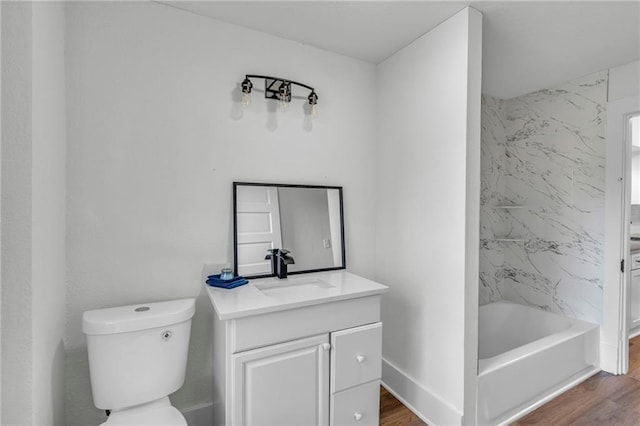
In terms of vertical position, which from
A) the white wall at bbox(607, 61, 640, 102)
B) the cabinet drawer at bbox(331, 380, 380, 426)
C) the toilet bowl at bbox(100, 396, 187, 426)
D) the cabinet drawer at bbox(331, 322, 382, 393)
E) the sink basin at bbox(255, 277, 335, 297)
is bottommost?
the cabinet drawer at bbox(331, 380, 380, 426)

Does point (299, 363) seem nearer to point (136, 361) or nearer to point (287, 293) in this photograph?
point (287, 293)

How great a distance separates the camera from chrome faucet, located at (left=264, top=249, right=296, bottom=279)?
6.32 feet

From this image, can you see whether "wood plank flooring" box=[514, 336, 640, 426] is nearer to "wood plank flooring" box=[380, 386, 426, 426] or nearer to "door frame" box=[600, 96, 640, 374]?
"door frame" box=[600, 96, 640, 374]

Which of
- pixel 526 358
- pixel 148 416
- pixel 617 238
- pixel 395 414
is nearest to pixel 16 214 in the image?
pixel 148 416

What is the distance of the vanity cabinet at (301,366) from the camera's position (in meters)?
1.39

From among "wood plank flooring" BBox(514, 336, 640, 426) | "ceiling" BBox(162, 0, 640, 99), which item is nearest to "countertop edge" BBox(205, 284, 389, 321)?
"wood plank flooring" BBox(514, 336, 640, 426)

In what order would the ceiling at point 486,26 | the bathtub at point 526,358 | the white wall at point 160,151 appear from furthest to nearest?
the bathtub at point 526,358
the ceiling at point 486,26
the white wall at point 160,151

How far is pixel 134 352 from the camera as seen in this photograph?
53.5 inches

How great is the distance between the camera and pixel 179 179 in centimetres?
176

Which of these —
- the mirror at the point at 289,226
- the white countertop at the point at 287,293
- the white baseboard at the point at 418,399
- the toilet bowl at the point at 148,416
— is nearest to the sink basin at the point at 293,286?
the white countertop at the point at 287,293

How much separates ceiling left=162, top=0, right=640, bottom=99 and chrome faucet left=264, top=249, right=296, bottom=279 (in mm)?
1389

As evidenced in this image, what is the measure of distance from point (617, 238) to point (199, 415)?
317 cm

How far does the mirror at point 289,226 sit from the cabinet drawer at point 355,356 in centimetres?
58

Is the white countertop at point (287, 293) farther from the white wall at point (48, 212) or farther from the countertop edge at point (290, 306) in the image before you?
the white wall at point (48, 212)
